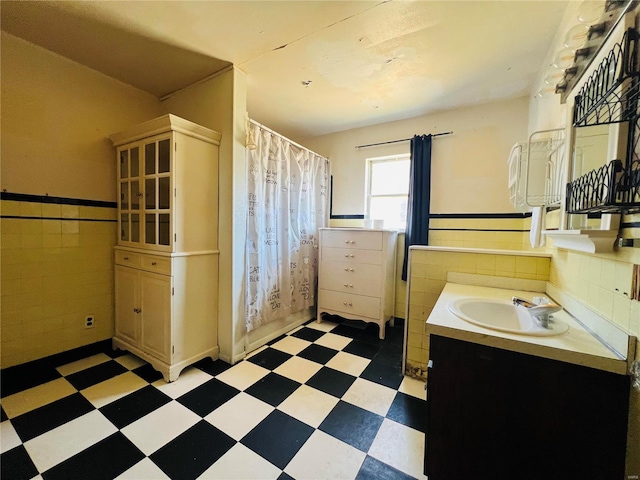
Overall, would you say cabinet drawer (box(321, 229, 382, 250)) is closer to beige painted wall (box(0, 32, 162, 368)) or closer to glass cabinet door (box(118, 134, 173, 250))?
glass cabinet door (box(118, 134, 173, 250))

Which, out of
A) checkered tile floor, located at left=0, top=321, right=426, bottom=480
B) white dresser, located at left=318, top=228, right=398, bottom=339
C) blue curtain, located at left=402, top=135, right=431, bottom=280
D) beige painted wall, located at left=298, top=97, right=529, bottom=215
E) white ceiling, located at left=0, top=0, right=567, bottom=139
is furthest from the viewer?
blue curtain, located at left=402, top=135, right=431, bottom=280

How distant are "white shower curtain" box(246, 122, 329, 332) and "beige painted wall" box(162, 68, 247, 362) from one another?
10cm

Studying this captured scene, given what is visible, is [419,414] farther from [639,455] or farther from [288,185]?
[288,185]

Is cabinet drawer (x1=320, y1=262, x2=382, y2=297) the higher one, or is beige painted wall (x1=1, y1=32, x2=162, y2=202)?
beige painted wall (x1=1, y1=32, x2=162, y2=202)

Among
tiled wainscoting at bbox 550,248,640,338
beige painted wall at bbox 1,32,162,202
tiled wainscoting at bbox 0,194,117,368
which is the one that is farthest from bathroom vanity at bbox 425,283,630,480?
beige painted wall at bbox 1,32,162,202

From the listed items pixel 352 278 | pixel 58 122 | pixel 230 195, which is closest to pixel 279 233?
pixel 230 195

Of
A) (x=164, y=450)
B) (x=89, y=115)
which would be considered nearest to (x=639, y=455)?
(x=164, y=450)

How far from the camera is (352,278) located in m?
2.64

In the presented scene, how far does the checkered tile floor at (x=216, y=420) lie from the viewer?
3.72 feet

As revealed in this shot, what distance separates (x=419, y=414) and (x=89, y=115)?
3.34m

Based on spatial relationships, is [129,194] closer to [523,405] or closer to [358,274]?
[358,274]

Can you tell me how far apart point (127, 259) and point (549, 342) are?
108 inches

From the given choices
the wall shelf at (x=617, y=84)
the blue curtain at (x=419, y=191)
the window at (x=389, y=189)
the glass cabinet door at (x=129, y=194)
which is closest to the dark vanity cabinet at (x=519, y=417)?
the wall shelf at (x=617, y=84)

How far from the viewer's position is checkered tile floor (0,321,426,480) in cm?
113
